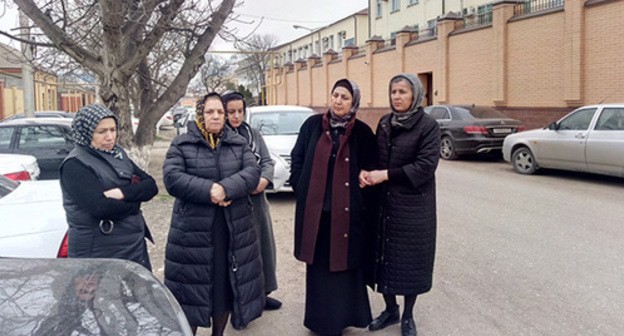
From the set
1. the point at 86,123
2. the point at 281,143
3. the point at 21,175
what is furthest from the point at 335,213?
the point at 281,143

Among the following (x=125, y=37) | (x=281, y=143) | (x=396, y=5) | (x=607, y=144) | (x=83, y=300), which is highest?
(x=396, y=5)

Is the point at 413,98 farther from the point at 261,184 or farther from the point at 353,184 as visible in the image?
the point at 261,184

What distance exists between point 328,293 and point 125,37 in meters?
7.54

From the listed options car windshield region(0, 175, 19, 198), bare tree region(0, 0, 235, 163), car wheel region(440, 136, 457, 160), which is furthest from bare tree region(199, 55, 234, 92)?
car windshield region(0, 175, 19, 198)

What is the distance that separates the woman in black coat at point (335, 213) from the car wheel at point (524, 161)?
922 centimetres

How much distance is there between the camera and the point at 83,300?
2.29 meters

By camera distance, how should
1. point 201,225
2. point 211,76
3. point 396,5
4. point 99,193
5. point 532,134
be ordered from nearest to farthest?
point 99,193
point 201,225
point 532,134
point 211,76
point 396,5

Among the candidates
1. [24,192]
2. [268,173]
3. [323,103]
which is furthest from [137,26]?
[323,103]

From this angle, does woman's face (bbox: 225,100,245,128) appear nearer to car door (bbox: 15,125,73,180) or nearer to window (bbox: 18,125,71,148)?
car door (bbox: 15,125,73,180)

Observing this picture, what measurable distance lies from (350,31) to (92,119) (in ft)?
162

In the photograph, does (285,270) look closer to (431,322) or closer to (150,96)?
(431,322)

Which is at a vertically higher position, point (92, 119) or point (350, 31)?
point (350, 31)

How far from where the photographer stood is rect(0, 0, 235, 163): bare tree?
9.18 metres

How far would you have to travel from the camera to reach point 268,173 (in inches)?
172
